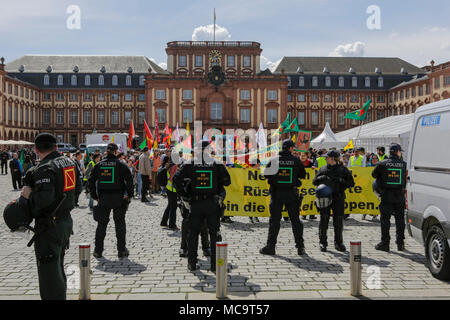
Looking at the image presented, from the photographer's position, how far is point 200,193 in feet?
23.5

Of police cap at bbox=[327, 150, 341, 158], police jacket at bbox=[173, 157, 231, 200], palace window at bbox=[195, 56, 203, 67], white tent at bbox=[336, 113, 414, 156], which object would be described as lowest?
police jacket at bbox=[173, 157, 231, 200]

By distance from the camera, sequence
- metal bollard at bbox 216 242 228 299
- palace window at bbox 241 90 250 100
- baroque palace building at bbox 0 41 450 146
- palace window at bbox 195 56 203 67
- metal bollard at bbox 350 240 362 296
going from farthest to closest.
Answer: palace window at bbox 195 56 203 67 < palace window at bbox 241 90 250 100 < baroque palace building at bbox 0 41 450 146 < metal bollard at bbox 350 240 362 296 < metal bollard at bbox 216 242 228 299

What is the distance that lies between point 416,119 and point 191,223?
13.8 feet

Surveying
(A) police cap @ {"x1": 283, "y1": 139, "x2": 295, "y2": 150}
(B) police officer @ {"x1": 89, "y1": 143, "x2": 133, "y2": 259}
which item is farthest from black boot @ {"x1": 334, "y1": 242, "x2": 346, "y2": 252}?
(B) police officer @ {"x1": 89, "y1": 143, "x2": 133, "y2": 259}

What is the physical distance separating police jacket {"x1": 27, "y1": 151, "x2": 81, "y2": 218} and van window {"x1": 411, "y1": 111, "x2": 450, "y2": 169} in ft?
16.6

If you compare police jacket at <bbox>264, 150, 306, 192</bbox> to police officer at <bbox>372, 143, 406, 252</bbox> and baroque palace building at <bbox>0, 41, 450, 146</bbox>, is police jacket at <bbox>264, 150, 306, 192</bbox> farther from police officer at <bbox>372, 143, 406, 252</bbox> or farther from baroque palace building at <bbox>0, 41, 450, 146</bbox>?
baroque palace building at <bbox>0, 41, 450, 146</bbox>

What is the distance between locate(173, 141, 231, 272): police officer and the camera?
7.12 m

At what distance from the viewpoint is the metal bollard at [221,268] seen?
220 inches

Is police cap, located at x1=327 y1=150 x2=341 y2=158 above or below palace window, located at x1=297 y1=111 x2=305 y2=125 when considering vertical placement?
below

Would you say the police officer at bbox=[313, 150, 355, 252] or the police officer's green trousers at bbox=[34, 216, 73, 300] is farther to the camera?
the police officer at bbox=[313, 150, 355, 252]

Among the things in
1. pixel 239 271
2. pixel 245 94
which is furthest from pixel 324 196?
pixel 245 94

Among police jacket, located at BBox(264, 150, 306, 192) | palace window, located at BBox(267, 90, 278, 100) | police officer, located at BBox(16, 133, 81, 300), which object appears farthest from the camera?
palace window, located at BBox(267, 90, 278, 100)

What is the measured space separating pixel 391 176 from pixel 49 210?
6.52m

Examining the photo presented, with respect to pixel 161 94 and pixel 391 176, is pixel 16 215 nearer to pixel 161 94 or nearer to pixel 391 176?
Result: pixel 391 176
